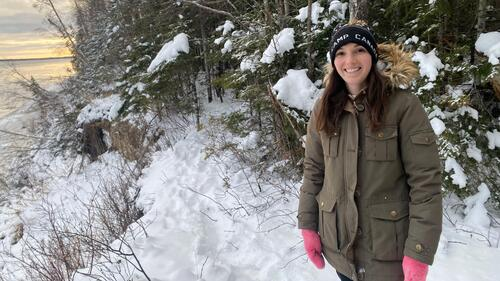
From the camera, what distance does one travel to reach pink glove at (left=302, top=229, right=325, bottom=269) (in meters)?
2.04

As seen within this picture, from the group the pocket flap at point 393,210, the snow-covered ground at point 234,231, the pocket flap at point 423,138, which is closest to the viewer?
the pocket flap at point 423,138

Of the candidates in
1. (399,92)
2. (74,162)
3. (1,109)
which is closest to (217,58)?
(399,92)

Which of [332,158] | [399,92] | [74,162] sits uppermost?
[399,92]

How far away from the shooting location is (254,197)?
5.37 metres

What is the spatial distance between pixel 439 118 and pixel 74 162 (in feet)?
48.6

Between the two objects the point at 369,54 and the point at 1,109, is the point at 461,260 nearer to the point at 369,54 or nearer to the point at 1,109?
the point at 369,54

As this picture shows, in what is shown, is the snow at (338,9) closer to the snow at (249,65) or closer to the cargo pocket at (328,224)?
the snow at (249,65)

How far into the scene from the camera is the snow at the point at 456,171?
11.2ft

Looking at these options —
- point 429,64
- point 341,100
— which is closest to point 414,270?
point 341,100

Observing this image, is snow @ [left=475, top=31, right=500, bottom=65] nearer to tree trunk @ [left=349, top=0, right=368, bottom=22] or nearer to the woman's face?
tree trunk @ [left=349, top=0, right=368, bottom=22]

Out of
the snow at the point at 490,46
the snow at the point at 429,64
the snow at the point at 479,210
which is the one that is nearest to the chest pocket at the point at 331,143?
the snow at the point at 429,64

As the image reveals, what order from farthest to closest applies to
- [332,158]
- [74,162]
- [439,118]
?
[74,162] → [439,118] → [332,158]

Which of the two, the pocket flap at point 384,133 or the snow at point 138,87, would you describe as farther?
the snow at point 138,87

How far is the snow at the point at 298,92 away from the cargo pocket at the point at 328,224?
289 centimetres
